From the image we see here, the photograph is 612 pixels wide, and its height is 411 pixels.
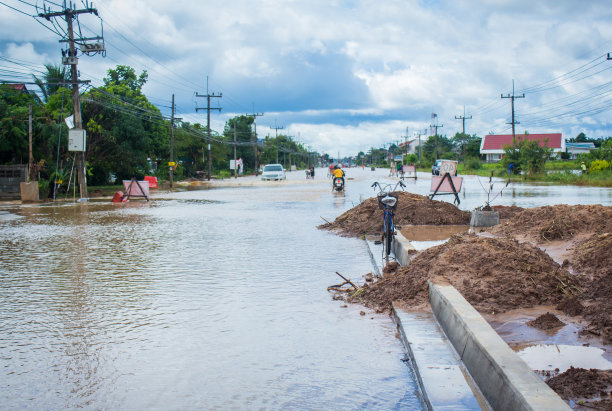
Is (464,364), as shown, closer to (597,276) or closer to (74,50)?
(597,276)

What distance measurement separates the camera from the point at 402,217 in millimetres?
15273

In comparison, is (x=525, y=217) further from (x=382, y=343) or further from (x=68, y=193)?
(x=68, y=193)

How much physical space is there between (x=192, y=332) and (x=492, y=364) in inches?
121

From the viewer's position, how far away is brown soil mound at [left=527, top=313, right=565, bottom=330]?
5.80m

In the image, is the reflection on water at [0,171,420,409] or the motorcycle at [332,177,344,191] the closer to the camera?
the reflection on water at [0,171,420,409]

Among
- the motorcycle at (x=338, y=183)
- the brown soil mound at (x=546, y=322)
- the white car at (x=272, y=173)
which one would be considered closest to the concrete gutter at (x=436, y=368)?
the brown soil mound at (x=546, y=322)

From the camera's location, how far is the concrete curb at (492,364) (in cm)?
352

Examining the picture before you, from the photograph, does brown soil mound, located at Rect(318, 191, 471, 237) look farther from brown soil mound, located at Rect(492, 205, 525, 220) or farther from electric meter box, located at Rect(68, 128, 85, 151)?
electric meter box, located at Rect(68, 128, 85, 151)

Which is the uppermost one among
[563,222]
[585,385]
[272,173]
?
[272,173]

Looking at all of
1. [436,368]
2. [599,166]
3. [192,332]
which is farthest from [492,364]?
[599,166]

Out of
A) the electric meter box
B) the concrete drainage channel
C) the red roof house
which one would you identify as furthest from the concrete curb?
the red roof house

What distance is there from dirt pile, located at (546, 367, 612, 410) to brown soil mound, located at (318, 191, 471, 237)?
33.0 feet

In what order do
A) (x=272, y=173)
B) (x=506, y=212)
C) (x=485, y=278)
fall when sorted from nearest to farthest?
(x=485, y=278), (x=506, y=212), (x=272, y=173)

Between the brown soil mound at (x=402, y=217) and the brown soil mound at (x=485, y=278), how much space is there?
6493 millimetres
